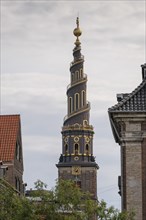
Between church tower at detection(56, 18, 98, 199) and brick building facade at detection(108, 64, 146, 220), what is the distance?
146686mm

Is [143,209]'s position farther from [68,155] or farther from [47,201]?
[68,155]

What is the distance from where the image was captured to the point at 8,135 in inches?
3762

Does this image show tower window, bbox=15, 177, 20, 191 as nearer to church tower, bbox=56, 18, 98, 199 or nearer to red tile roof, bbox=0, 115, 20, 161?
red tile roof, bbox=0, 115, 20, 161

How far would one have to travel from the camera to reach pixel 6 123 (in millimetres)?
97500

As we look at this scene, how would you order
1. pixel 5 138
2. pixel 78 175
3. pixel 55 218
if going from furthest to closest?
pixel 78 175, pixel 5 138, pixel 55 218

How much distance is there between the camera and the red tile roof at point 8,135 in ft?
306

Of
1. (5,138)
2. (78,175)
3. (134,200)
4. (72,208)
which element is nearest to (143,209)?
(134,200)

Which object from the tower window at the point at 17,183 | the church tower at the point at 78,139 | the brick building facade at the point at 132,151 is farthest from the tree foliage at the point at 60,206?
the church tower at the point at 78,139

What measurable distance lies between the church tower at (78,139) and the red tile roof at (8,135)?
313ft

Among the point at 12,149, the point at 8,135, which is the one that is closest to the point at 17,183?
the point at 12,149

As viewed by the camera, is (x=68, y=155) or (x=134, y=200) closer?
(x=134, y=200)

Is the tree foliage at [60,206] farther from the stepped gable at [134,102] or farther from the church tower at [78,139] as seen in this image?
the church tower at [78,139]

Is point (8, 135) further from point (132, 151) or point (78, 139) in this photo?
point (78, 139)

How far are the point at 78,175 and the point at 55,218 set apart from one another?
149675mm
